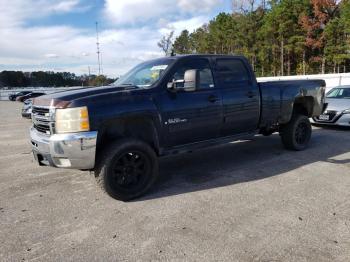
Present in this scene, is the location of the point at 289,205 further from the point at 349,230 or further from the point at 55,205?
the point at 55,205

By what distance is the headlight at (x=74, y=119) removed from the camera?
14.4 feet

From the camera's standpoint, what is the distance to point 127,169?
16.1ft

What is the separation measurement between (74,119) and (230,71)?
9.81 ft

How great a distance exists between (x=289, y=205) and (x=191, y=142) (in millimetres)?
1778

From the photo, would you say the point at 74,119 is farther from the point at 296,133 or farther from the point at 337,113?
the point at 337,113

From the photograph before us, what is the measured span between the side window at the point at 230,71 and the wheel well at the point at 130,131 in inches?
63.8

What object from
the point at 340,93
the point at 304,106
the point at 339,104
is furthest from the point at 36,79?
the point at 304,106

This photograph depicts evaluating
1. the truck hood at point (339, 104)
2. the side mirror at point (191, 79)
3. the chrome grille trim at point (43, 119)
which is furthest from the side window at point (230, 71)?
the truck hood at point (339, 104)

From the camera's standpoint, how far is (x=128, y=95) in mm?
4789

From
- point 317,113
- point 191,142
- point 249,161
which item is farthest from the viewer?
point 317,113

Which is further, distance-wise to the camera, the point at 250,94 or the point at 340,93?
the point at 340,93

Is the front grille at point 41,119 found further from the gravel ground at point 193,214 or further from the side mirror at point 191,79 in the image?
the side mirror at point 191,79

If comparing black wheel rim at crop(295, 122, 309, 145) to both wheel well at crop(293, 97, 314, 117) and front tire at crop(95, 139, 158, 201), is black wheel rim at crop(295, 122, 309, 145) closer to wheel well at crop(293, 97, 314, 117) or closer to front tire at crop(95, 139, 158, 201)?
wheel well at crop(293, 97, 314, 117)

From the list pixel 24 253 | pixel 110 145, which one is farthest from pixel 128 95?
pixel 24 253
